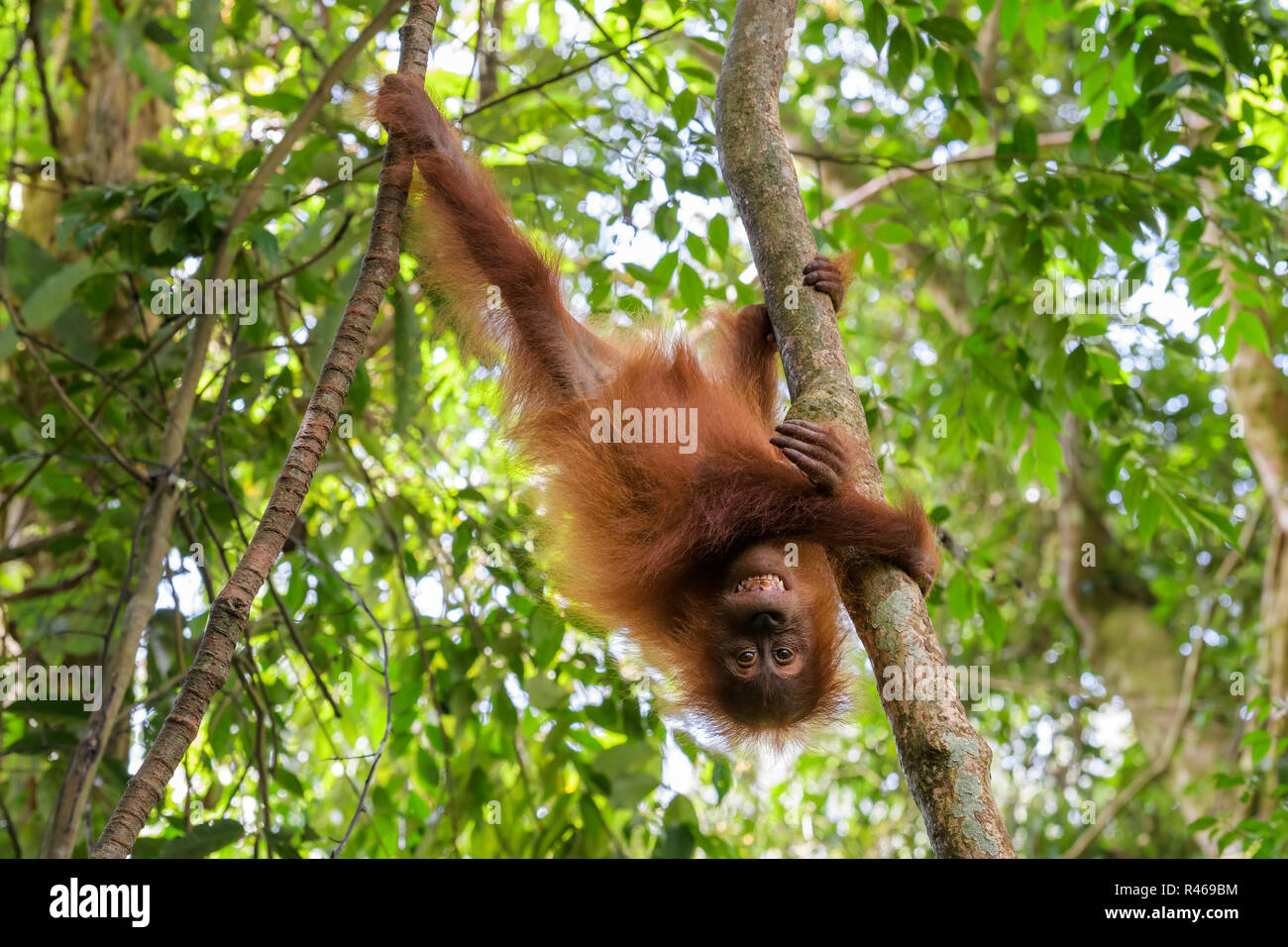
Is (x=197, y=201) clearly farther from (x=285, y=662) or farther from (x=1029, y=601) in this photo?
(x=1029, y=601)

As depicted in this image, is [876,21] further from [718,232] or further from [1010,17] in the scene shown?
[718,232]

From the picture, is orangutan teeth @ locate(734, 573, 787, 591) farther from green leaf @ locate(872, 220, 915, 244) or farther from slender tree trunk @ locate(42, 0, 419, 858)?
green leaf @ locate(872, 220, 915, 244)

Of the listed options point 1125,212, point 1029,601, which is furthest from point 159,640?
point 1029,601

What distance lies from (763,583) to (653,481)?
497mm

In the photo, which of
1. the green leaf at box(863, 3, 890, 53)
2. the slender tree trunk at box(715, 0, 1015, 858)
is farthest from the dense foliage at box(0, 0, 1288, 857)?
the slender tree trunk at box(715, 0, 1015, 858)

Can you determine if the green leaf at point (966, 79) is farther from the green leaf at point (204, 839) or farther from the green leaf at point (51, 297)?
the green leaf at point (204, 839)

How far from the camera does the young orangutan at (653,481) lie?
11.1ft

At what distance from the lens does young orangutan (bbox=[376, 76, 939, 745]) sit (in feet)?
11.1

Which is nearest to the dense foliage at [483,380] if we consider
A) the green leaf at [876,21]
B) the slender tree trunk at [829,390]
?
the green leaf at [876,21]

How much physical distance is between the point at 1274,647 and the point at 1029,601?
3.31 metres

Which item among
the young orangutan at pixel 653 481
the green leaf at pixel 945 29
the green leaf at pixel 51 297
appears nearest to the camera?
the young orangutan at pixel 653 481

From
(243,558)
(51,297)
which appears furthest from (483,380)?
(243,558)

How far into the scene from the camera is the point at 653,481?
3.55 metres

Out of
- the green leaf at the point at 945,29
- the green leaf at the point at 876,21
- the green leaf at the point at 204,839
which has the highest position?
the green leaf at the point at 945,29
